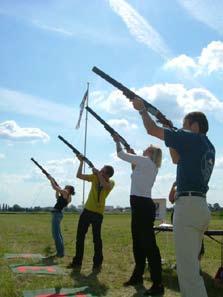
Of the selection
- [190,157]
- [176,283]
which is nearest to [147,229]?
[176,283]

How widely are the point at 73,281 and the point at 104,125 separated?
3.30 meters

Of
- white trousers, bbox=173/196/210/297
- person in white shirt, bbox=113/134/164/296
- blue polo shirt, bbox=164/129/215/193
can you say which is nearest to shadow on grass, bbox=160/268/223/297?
person in white shirt, bbox=113/134/164/296

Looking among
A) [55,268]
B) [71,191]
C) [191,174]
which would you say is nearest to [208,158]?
[191,174]

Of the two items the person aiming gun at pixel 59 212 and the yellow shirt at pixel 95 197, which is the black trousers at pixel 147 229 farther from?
the person aiming gun at pixel 59 212

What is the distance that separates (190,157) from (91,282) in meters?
4.24

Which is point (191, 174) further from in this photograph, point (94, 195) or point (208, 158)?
point (94, 195)

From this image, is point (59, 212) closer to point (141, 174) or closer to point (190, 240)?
point (141, 174)

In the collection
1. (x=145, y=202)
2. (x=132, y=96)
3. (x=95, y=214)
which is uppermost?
(x=132, y=96)

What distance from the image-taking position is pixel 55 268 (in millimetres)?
10633

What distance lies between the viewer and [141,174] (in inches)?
332

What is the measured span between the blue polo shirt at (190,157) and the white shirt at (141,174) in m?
2.52

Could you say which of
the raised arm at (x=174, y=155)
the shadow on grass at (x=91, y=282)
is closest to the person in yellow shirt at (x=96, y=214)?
the shadow on grass at (x=91, y=282)

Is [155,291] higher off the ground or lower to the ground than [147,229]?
lower

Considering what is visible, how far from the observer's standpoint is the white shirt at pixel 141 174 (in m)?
8.41
